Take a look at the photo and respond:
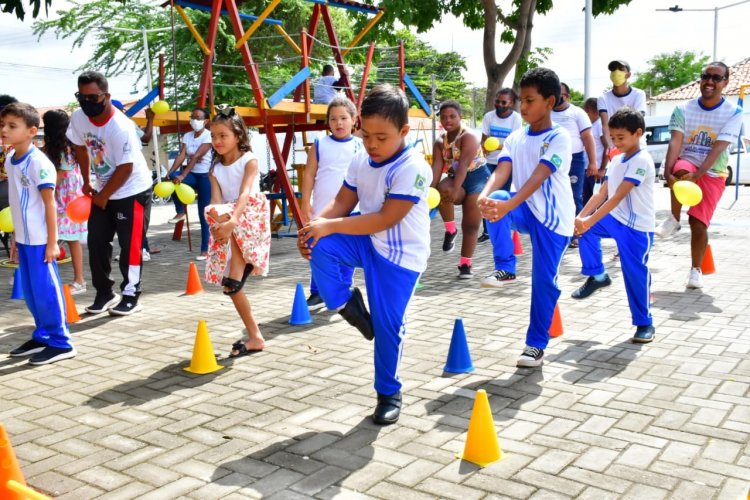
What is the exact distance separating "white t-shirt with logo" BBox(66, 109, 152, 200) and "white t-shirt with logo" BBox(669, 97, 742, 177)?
514 centimetres

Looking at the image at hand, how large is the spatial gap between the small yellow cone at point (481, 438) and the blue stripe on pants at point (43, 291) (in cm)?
328

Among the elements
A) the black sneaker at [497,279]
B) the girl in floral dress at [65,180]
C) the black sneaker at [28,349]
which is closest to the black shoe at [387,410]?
the black sneaker at [28,349]

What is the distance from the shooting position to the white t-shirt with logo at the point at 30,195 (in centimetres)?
512

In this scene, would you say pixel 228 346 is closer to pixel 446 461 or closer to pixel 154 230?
pixel 446 461

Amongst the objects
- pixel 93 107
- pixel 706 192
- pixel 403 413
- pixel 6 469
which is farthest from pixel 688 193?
pixel 6 469

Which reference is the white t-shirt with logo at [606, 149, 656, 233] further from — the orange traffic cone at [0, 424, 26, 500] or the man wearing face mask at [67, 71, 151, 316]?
the orange traffic cone at [0, 424, 26, 500]

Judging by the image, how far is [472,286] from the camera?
7.74m

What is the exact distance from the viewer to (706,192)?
7.27 metres

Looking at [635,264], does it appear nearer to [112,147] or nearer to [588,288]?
[588,288]

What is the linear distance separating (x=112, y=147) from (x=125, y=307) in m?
1.47

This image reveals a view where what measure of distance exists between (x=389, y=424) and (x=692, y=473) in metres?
1.47

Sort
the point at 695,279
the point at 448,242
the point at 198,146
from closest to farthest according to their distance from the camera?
1. the point at 695,279
2. the point at 448,242
3. the point at 198,146

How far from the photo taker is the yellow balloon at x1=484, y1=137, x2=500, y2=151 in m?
9.52

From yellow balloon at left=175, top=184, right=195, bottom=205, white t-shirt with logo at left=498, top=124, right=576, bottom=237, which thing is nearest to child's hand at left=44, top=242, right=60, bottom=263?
white t-shirt with logo at left=498, top=124, right=576, bottom=237
